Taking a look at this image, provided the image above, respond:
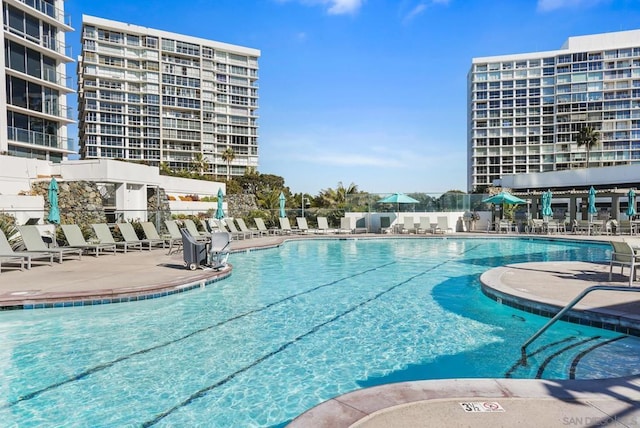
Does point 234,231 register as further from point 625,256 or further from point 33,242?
point 625,256

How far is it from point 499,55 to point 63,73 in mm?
71548

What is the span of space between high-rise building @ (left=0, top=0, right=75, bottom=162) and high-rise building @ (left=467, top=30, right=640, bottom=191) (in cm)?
6311

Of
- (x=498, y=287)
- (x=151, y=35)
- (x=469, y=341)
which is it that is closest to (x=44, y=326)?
(x=469, y=341)

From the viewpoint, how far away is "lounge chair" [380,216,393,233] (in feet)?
77.2

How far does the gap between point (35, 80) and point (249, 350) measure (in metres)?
33.2

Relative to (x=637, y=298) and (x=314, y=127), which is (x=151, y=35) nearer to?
(x=314, y=127)

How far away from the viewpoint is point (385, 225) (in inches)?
927

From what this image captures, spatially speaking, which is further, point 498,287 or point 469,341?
point 498,287

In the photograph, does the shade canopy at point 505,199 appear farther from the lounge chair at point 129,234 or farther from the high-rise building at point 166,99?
the high-rise building at point 166,99

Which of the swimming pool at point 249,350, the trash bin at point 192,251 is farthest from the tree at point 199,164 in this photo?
the swimming pool at point 249,350

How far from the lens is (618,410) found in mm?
2920

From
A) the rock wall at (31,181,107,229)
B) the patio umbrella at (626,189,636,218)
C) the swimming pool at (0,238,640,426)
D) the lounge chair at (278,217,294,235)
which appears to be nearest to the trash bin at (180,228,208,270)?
the swimming pool at (0,238,640,426)

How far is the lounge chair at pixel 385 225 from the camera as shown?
23516mm

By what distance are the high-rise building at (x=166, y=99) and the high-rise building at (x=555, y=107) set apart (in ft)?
141
